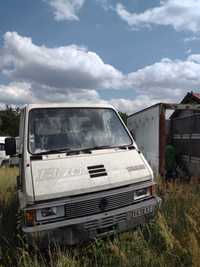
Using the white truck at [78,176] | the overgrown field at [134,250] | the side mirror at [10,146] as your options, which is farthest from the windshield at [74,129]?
the overgrown field at [134,250]

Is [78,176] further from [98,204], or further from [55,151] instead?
[55,151]

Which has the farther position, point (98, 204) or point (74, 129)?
point (74, 129)

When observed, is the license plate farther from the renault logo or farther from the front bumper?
the renault logo

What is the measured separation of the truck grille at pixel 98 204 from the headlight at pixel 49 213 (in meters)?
0.07

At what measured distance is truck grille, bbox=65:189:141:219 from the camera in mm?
3846

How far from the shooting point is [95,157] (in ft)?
14.8

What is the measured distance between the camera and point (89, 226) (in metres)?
3.83

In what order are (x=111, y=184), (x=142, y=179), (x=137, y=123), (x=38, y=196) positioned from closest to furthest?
(x=38, y=196) < (x=111, y=184) < (x=142, y=179) < (x=137, y=123)

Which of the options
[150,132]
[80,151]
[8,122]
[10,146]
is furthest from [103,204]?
[8,122]

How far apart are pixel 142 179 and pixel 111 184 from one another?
537mm

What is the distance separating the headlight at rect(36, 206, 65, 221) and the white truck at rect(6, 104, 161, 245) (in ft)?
0.04

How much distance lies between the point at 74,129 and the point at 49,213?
1545mm

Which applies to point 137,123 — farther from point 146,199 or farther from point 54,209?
point 54,209

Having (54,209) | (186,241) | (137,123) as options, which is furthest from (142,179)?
(137,123)
